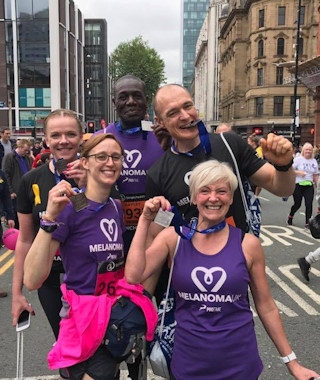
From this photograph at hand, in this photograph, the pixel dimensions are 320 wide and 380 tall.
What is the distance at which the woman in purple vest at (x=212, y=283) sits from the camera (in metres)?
1.87

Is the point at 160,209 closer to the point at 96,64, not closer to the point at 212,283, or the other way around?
the point at 212,283

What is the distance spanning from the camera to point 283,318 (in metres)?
4.24

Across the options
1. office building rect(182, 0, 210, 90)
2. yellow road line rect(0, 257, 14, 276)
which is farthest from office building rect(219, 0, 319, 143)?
office building rect(182, 0, 210, 90)

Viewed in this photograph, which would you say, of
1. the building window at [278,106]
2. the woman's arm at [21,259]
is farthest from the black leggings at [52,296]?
the building window at [278,106]

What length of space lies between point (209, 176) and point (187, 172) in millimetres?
359

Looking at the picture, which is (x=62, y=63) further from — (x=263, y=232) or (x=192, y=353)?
(x=192, y=353)

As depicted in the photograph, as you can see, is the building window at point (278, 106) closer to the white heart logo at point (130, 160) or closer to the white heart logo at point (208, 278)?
the white heart logo at point (130, 160)

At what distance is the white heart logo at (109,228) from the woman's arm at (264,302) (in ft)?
2.15

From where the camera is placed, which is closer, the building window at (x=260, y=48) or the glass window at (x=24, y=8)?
the glass window at (x=24, y=8)

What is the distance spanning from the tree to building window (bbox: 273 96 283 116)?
2394cm

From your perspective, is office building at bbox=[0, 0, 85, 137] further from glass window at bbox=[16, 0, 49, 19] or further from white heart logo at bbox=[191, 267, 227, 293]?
white heart logo at bbox=[191, 267, 227, 293]

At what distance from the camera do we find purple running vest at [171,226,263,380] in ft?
6.09

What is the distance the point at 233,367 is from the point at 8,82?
51318 mm

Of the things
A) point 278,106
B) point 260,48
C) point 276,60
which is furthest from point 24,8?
point 278,106
